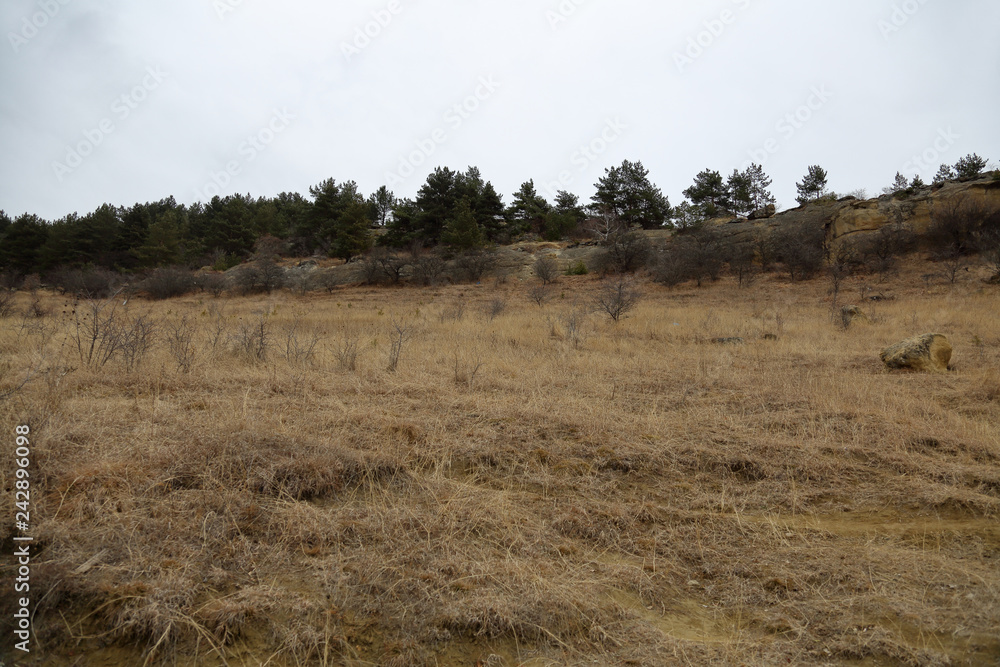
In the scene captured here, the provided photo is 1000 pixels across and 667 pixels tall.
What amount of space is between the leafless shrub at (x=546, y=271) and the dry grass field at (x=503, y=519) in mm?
22726

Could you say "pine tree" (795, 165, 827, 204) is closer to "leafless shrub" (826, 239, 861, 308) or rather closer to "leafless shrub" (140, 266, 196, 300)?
"leafless shrub" (826, 239, 861, 308)

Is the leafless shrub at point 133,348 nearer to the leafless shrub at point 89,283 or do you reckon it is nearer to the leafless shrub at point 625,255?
the leafless shrub at point 89,283

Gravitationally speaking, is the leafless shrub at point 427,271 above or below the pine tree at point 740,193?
below

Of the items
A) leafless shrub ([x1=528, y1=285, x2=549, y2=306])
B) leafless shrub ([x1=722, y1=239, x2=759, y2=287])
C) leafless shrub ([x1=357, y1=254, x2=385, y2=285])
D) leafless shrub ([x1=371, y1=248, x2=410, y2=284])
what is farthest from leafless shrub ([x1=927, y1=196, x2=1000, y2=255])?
leafless shrub ([x1=357, y1=254, x2=385, y2=285])

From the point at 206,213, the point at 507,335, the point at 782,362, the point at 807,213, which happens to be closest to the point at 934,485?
the point at 782,362

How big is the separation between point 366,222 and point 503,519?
34730 millimetres

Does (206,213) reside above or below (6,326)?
above

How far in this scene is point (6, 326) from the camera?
10.4 meters

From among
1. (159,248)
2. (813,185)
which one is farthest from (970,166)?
(159,248)

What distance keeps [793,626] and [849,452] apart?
2584 mm

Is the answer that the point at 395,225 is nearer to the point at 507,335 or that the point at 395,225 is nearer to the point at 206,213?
the point at 206,213

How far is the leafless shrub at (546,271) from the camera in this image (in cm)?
2912

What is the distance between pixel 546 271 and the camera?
29234 millimetres

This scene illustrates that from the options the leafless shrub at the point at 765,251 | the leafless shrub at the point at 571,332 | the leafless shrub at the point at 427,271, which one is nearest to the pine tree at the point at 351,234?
the leafless shrub at the point at 427,271
